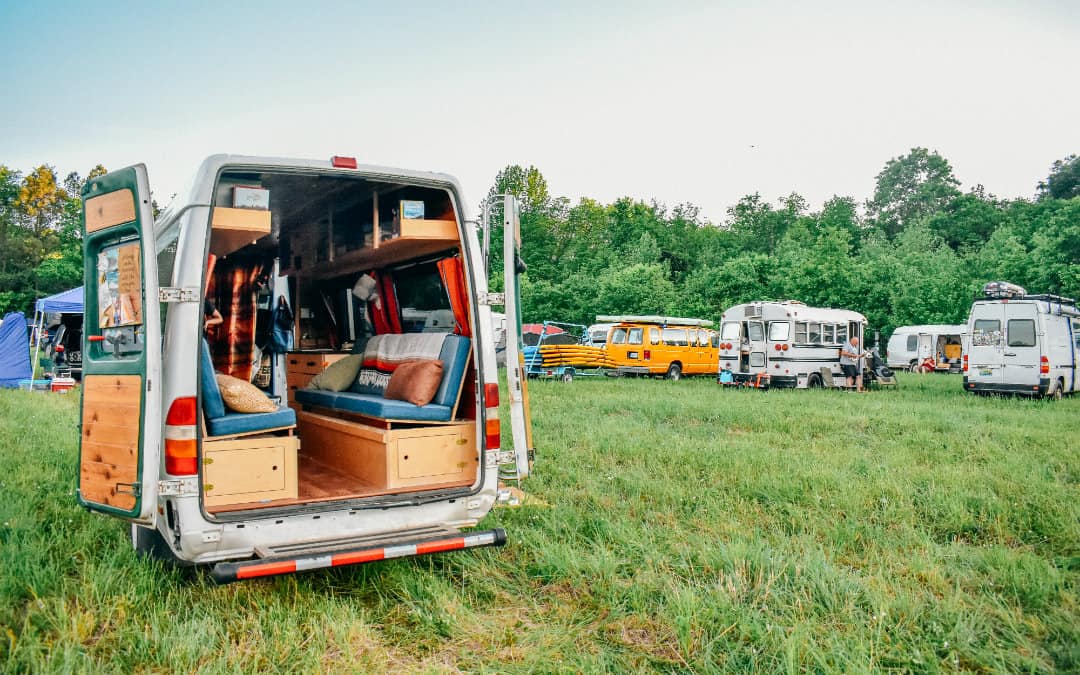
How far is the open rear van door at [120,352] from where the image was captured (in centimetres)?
390

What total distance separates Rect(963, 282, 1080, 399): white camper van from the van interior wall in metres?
15.4

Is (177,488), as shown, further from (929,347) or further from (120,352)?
(929,347)

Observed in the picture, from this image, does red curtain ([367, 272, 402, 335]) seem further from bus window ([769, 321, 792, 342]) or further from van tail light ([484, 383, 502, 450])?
bus window ([769, 321, 792, 342])

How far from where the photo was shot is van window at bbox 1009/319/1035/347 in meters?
16.6

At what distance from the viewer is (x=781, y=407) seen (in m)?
13.7

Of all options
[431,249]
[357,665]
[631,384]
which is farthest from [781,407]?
[357,665]

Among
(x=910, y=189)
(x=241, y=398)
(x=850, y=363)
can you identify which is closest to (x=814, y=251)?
(x=850, y=363)

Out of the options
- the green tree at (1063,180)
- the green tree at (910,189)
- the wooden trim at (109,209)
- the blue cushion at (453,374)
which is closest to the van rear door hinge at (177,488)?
the wooden trim at (109,209)

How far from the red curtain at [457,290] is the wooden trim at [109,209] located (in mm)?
2314

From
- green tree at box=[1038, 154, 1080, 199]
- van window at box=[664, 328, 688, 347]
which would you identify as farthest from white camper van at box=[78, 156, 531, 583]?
green tree at box=[1038, 154, 1080, 199]

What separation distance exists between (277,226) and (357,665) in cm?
498

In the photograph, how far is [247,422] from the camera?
4.73 meters

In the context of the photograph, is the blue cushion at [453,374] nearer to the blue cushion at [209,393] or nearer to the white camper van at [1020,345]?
the blue cushion at [209,393]

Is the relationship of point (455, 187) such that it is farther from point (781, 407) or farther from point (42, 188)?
point (42, 188)
